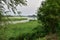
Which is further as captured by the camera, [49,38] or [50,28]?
[50,28]

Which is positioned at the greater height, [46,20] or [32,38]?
[46,20]

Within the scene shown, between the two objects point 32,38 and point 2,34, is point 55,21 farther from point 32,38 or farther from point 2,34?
point 2,34

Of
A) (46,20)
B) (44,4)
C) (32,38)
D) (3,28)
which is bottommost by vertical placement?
(32,38)

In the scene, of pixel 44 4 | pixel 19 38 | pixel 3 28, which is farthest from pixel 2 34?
pixel 44 4

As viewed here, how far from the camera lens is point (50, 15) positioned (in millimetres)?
15875

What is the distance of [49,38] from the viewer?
1560cm

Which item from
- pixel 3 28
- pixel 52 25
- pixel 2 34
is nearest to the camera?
pixel 3 28

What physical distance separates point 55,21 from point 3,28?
361 inches

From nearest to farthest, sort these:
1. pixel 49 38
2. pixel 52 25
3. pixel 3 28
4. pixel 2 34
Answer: pixel 3 28
pixel 2 34
pixel 49 38
pixel 52 25

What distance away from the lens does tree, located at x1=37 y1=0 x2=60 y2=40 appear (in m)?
15.9

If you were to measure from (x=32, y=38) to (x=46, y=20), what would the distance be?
164 centimetres

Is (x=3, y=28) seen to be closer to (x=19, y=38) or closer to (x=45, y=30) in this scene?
(x=19, y=38)

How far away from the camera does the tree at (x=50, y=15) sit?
15.9 meters

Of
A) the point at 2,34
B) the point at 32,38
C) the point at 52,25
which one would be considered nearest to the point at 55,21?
the point at 52,25
